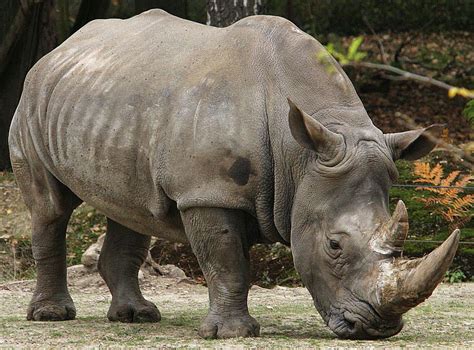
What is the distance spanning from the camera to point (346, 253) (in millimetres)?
7367

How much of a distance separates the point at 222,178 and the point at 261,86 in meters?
0.69

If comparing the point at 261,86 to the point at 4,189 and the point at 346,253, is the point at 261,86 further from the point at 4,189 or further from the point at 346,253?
the point at 4,189

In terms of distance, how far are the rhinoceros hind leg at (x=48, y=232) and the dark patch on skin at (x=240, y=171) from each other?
220 cm

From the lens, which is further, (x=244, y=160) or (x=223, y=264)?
(x=223, y=264)

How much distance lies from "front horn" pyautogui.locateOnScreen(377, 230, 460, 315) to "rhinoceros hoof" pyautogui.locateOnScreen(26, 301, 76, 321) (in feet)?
10.6

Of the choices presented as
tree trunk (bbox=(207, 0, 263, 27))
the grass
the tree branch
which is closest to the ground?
the grass

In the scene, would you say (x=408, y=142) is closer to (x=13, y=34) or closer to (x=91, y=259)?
(x=91, y=259)

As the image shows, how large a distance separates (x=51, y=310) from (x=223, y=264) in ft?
6.98

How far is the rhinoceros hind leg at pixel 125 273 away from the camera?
937 cm

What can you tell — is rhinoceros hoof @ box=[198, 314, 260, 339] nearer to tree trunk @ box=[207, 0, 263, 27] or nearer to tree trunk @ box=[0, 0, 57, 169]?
tree trunk @ box=[207, 0, 263, 27]

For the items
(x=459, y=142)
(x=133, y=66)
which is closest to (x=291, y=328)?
(x=133, y=66)

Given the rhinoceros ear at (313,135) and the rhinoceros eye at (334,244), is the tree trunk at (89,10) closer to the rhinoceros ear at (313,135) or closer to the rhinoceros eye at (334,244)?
the rhinoceros ear at (313,135)

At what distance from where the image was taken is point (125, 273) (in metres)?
9.60

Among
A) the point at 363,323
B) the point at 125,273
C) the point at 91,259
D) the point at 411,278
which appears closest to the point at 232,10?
the point at 91,259
